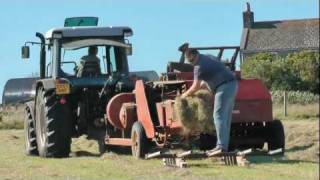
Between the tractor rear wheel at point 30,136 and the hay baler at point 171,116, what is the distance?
2.33 m

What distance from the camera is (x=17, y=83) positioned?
5159 cm

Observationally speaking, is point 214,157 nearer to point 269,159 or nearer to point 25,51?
point 269,159

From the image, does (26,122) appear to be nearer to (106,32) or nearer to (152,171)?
(106,32)

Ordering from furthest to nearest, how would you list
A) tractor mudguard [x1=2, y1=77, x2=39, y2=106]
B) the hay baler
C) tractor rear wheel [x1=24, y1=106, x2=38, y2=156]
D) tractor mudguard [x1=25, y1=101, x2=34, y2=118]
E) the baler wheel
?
tractor mudguard [x1=2, y1=77, x2=39, y2=106], tractor mudguard [x1=25, y1=101, x2=34, y2=118], tractor rear wheel [x1=24, y1=106, x2=38, y2=156], the baler wheel, the hay baler

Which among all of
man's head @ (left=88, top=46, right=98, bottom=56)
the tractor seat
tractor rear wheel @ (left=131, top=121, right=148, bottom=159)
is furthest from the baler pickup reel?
man's head @ (left=88, top=46, right=98, bottom=56)

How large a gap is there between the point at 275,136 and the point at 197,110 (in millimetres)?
1760

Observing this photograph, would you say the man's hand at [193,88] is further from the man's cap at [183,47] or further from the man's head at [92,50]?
the man's head at [92,50]

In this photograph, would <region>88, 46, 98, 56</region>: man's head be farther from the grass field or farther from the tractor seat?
the grass field

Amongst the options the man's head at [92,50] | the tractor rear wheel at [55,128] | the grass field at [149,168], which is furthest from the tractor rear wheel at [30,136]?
the man's head at [92,50]

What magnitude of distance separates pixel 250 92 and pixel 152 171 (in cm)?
257

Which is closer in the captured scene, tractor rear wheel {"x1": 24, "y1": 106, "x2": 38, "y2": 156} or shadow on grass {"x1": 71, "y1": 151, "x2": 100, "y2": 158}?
shadow on grass {"x1": 71, "y1": 151, "x2": 100, "y2": 158}

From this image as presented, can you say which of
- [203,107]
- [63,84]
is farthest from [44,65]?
[203,107]

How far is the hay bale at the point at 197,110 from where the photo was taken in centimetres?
1105

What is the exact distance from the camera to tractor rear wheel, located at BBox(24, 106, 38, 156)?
48.9ft
